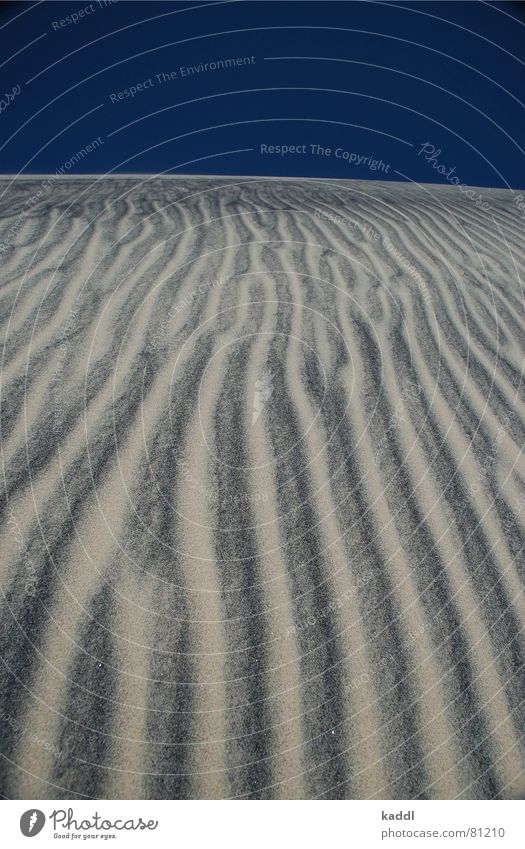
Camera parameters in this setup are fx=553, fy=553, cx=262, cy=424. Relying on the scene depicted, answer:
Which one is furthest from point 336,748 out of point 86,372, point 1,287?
point 1,287

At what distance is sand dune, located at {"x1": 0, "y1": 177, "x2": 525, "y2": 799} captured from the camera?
1.45 metres

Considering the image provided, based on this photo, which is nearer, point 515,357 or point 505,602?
point 505,602

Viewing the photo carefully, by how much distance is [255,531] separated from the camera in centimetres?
196

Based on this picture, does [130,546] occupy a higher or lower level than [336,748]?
higher

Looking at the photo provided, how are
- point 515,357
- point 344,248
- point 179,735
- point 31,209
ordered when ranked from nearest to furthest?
point 179,735
point 515,357
point 344,248
point 31,209

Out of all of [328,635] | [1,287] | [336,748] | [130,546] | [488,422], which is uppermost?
[1,287]

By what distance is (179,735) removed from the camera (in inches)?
56.7

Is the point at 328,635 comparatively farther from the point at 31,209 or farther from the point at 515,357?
the point at 31,209

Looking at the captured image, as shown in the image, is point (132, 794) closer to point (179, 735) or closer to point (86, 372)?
point (179, 735)

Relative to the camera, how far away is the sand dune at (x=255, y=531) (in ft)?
4.75

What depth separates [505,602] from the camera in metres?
1.86
